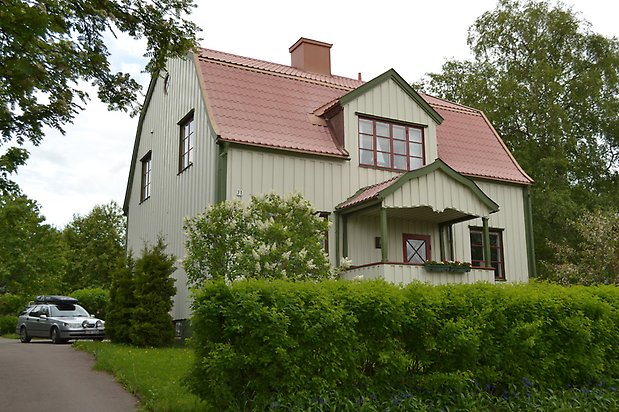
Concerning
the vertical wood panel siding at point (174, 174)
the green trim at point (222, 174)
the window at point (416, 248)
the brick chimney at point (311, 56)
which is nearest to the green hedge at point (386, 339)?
the green trim at point (222, 174)

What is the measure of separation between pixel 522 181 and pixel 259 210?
10.9m

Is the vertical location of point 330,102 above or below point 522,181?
above

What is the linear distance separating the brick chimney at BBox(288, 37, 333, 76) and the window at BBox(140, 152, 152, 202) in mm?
6098

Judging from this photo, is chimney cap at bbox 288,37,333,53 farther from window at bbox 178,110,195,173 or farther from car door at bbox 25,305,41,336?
car door at bbox 25,305,41,336

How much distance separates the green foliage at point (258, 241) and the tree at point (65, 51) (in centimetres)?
361

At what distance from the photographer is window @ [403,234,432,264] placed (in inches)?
704

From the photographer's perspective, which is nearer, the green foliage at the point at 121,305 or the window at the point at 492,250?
the green foliage at the point at 121,305

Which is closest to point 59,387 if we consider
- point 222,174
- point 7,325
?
point 222,174

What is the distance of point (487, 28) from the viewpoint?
33750mm

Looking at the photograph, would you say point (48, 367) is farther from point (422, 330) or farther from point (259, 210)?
point (422, 330)

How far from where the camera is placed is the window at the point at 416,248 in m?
17.9

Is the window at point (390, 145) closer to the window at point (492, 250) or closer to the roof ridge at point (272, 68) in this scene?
the roof ridge at point (272, 68)

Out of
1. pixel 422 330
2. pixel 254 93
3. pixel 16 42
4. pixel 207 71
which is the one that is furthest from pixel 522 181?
pixel 16 42

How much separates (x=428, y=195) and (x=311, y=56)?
817 cm
